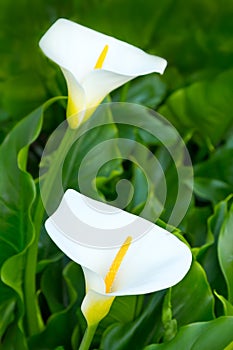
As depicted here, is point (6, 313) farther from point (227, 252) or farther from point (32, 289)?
point (227, 252)

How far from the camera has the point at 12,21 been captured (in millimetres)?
1033

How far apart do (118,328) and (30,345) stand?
100 mm

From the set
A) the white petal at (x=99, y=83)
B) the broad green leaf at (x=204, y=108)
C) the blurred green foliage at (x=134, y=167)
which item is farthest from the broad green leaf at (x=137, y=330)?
the broad green leaf at (x=204, y=108)

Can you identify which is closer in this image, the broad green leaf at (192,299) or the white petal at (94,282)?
the white petal at (94,282)

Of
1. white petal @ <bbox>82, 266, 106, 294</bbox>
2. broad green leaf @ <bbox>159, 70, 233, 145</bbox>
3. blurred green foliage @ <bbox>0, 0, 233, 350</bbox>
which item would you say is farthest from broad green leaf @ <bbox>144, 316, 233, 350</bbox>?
broad green leaf @ <bbox>159, 70, 233, 145</bbox>

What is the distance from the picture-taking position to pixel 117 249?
527mm

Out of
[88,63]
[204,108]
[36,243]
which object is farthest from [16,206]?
[204,108]

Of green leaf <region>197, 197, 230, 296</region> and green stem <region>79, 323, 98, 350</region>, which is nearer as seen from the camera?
green stem <region>79, 323, 98, 350</region>

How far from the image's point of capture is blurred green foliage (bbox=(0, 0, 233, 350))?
0.66 metres

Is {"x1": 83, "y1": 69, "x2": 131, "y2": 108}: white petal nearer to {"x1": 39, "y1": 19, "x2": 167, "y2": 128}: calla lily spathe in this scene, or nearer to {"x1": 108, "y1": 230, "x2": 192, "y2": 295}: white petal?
{"x1": 39, "y1": 19, "x2": 167, "y2": 128}: calla lily spathe

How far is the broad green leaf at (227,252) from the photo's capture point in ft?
2.15

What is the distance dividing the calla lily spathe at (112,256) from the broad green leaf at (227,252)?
0.15 m

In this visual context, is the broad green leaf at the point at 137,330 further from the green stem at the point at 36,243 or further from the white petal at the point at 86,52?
the white petal at the point at 86,52

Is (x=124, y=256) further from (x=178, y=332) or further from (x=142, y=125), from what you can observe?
(x=142, y=125)
